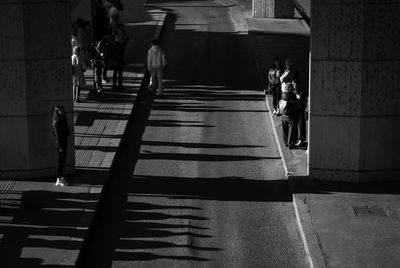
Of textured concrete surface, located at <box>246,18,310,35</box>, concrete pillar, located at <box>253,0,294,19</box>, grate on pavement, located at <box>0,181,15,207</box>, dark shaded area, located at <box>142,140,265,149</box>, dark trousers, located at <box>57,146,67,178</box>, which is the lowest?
grate on pavement, located at <box>0,181,15,207</box>

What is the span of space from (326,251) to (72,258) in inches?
172

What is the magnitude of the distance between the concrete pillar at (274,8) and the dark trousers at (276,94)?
57.8 feet

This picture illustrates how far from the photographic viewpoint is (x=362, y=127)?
21.3 m

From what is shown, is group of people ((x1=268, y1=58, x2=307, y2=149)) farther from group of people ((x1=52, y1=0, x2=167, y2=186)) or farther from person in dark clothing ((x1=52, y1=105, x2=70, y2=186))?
group of people ((x1=52, y1=0, x2=167, y2=186))

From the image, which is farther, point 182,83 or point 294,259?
point 182,83

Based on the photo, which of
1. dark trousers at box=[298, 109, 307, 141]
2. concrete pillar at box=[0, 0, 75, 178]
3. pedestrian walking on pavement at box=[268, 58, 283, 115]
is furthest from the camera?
pedestrian walking on pavement at box=[268, 58, 283, 115]

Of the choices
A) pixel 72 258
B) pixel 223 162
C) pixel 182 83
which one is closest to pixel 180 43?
pixel 182 83

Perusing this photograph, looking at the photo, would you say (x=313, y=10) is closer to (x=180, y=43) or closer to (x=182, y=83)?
(x=182, y=83)

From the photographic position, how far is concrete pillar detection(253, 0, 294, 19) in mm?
44281

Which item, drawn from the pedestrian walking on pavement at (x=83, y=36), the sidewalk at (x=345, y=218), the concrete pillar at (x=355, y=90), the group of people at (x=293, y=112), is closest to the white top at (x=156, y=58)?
the pedestrian walking on pavement at (x=83, y=36)

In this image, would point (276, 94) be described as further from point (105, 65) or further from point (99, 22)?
point (99, 22)

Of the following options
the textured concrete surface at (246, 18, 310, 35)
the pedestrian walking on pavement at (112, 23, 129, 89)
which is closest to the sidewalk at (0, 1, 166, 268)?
the pedestrian walking on pavement at (112, 23, 129, 89)

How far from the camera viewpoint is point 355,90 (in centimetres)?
2122

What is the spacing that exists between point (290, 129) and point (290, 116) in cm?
33
